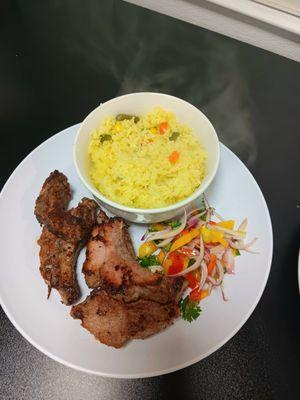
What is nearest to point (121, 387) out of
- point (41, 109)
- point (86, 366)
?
point (86, 366)

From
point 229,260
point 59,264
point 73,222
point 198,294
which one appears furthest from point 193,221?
point 59,264

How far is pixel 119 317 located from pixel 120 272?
211 mm

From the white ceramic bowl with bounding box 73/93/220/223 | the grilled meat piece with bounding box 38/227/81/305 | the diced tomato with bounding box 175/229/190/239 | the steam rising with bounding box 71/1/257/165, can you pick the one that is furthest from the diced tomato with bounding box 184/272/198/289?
the steam rising with bounding box 71/1/257/165

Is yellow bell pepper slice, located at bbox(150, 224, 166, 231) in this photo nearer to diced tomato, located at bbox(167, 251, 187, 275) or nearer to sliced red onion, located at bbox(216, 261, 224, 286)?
diced tomato, located at bbox(167, 251, 187, 275)

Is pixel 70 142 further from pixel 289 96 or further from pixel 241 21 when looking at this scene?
pixel 241 21

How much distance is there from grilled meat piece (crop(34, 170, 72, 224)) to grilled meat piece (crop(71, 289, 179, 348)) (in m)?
0.51

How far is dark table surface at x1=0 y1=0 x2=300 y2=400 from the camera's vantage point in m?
1.98

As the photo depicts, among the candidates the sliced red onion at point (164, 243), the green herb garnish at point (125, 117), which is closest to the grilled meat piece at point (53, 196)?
the green herb garnish at point (125, 117)

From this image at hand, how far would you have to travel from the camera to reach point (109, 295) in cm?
197

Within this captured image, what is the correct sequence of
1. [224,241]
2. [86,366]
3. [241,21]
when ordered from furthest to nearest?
[241,21]
[224,241]
[86,366]

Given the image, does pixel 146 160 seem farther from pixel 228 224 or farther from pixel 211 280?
pixel 211 280

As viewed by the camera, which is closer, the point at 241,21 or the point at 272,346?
the point at 272,346

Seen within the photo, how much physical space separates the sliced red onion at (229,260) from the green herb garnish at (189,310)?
10.3 inches

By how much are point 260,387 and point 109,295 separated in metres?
0.85
